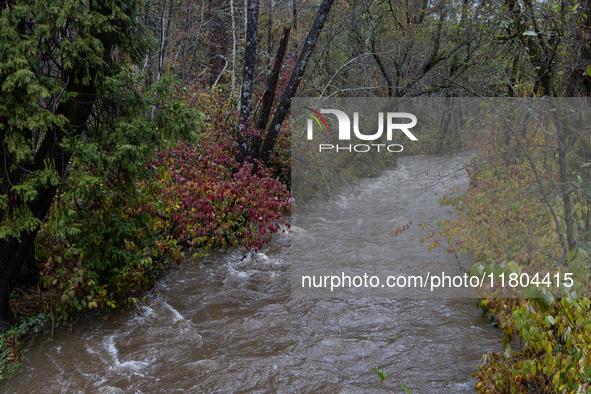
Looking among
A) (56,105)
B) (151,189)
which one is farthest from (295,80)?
(56,105)

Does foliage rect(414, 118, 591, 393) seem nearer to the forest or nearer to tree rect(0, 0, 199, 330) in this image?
the forest

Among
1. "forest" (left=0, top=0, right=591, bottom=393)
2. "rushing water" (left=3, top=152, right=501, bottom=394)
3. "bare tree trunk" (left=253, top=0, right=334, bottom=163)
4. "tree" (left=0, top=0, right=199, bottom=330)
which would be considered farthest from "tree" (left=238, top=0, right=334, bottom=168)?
"tree" (left=0, top=0, right=199, bottom=330)

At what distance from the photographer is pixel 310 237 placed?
9773 millimetres

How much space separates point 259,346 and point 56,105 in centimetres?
362

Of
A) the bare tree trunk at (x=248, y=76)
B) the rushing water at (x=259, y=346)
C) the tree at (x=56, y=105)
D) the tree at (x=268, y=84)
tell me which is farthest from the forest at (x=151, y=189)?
the tree at (x=268, y=84)

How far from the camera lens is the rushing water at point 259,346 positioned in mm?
4742

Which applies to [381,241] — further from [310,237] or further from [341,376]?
[341,376]

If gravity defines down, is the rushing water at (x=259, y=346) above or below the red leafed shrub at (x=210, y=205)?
below

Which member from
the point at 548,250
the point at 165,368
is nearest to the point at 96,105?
the point at 165,368

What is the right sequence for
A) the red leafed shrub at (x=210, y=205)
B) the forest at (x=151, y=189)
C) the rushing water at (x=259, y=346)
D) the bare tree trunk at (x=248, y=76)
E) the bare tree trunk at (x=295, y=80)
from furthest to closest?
the bare tree trunk at (x=248, y=76)
the bare tree trunk at (x=295, y=80)
the red leafed shrub at (x=210, y=205)
the rushing water at (x=259, y=346)
the forest at (x=151, y=189)

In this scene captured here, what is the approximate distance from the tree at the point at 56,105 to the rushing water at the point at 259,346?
1.20m

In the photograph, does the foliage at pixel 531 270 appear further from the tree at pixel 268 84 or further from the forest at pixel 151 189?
the tree at pixel 268 84

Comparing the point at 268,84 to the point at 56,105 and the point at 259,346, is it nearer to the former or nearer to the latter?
the point at 56,105

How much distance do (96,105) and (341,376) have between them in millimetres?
4359
